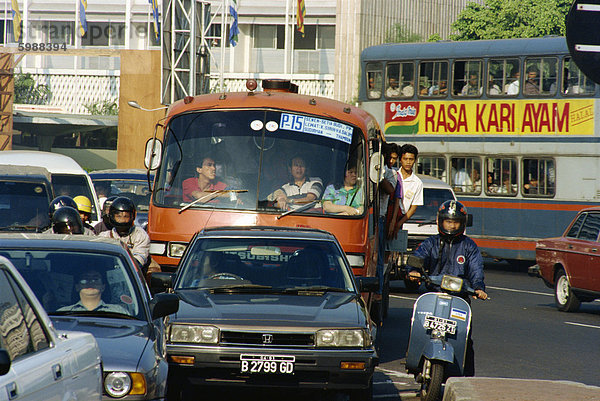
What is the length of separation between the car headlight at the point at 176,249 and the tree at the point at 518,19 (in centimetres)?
4126

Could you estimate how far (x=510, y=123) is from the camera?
25969 mm

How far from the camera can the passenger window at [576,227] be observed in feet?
57.1

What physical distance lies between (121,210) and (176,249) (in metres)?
1.32

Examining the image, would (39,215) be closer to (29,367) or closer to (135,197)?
(135,197)

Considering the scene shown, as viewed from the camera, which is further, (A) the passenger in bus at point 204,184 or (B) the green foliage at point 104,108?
(B) the green foliage at point 104,108

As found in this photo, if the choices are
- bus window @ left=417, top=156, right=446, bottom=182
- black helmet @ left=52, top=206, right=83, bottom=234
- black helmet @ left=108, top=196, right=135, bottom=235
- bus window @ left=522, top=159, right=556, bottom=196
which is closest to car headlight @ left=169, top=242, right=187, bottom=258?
black helmet @ left=108, top=196, right=135, bottom=235

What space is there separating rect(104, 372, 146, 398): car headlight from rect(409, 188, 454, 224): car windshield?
15405mm

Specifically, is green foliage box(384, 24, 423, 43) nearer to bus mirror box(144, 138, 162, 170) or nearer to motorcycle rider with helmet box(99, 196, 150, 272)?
bus mirror box(144, 138, 162, 170)

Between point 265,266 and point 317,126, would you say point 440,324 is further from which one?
point 317,126

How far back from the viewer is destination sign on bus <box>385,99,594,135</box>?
82.3ft

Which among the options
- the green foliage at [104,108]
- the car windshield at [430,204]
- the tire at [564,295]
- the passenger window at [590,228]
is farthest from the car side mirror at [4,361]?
the green foliage at [104,108]

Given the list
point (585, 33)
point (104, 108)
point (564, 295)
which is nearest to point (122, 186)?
point (564, 295)

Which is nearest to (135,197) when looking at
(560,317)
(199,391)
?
(560,317)

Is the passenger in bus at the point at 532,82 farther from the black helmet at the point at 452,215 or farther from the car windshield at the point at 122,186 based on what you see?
the black helmet at the point at 452,215
